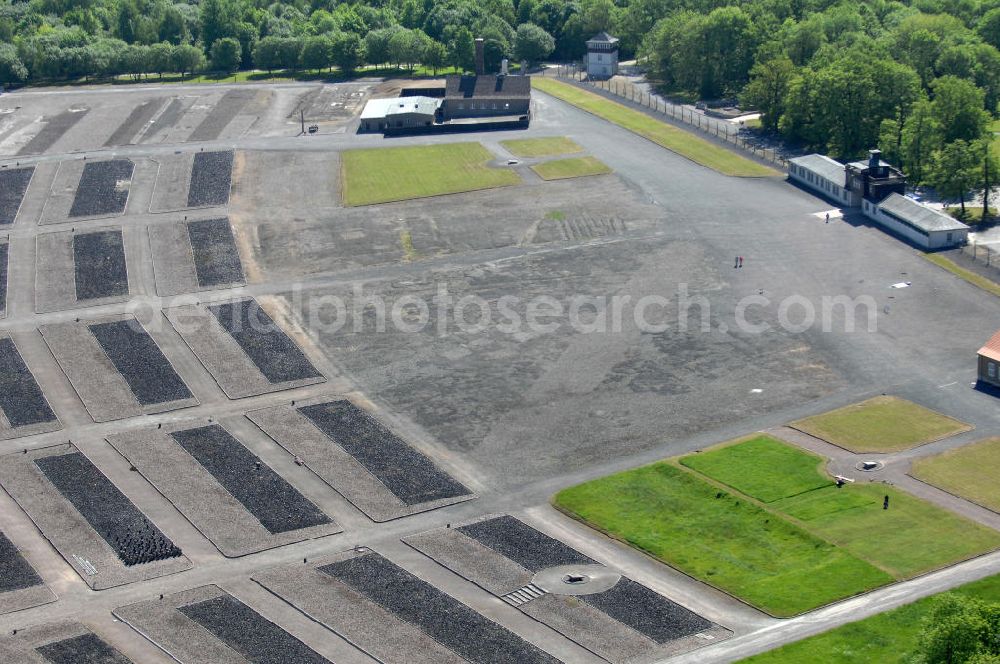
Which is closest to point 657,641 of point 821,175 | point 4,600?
point 4,600

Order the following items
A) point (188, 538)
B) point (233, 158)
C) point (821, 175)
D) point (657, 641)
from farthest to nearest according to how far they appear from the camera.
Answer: point (233, 158) → point (821, 175) → point (188, 538) → point (657, 641)

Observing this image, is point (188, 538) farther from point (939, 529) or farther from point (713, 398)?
point (939, 529)

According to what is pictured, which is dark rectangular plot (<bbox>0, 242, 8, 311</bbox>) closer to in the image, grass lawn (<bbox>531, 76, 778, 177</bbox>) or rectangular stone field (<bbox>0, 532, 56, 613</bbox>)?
rectangular stone field (<bbox>0, 532, 56, 613</bbox>)

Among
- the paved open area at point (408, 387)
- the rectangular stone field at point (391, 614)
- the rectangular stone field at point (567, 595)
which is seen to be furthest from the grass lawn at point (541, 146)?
the rectangular stone field at point (391, 614)

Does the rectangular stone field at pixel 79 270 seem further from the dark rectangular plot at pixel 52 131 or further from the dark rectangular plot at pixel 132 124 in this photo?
the dark rectangular plot at pixel 132 124

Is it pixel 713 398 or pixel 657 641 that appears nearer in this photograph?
pixel 657 641

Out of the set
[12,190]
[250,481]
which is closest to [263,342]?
[250,481]

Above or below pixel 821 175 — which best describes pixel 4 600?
below
